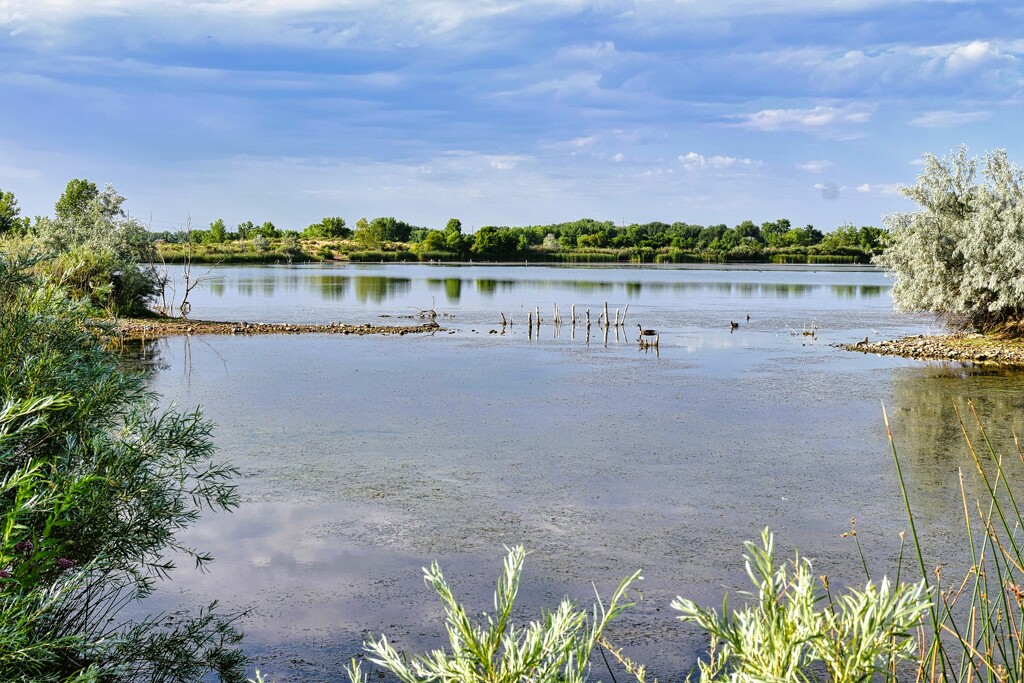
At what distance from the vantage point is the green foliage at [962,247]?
82.2 feet

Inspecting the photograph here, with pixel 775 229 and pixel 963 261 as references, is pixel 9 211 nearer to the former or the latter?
pixel 963 261

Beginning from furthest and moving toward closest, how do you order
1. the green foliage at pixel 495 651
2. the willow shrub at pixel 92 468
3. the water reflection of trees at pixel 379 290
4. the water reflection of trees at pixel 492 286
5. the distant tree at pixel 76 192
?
the distant tree at pixel 76 192, the water reflection of trees at pixel 492 286, the water reflection of trees at pixel 379 290, the willow shrub at pixel 92 468, the green foliage at pixel 495 651

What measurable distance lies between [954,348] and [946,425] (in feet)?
42.3

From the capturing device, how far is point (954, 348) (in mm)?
26188

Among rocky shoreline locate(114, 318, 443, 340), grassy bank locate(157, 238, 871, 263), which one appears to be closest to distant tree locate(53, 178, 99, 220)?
rocky shoreline locate(114, 318, 443, 340)

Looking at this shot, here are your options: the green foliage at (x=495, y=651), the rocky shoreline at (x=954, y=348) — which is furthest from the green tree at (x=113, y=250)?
the green foliage at (x=495, y=651)

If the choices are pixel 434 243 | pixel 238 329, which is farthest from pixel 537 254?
pixel 238 329

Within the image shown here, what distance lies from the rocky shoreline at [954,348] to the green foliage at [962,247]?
0.94 m

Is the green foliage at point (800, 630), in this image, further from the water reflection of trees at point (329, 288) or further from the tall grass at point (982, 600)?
the water reflection of trees at point (329, 288)

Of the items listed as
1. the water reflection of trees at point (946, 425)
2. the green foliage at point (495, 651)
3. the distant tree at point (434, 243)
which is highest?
the distant tree at point (434, 243)

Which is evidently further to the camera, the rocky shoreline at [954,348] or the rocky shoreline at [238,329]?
the rocky shoreline at [238,329]

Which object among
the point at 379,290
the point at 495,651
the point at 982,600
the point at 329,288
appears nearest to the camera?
the point at 495,651

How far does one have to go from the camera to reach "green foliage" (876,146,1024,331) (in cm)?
2505

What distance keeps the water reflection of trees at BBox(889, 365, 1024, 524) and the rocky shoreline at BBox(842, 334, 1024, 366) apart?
7.03 ft
